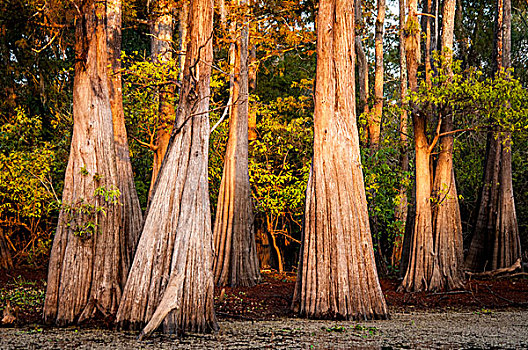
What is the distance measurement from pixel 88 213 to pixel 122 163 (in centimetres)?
174

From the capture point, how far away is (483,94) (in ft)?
40.9

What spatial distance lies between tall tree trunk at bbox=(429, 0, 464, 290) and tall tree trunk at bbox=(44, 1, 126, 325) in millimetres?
7531

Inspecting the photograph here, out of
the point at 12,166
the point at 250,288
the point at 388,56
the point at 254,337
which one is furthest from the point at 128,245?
the point at 388,56

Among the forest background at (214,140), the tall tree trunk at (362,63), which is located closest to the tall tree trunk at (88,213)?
the forest background at (214,140)

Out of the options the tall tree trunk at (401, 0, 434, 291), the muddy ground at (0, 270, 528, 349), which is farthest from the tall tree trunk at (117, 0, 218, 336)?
the tall tree trunk at (401, 0, 434, 291)

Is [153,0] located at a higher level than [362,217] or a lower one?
higher

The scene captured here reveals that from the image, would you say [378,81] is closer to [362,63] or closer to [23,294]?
[362,63]

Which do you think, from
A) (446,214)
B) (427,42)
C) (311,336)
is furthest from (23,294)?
(427,42)

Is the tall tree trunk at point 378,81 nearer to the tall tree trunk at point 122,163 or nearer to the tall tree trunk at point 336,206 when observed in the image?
the tall tree trunk at point 336,206

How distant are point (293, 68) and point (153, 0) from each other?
786 cm

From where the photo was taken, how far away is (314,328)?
884cm

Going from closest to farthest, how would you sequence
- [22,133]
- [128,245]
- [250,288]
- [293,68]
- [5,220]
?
1. [128,245]
2. [250,288]
3. [22,133]
4. [5,220]
5. [293,68]

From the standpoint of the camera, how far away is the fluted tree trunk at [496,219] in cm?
1588

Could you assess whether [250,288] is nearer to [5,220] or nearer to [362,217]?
[362,217]
